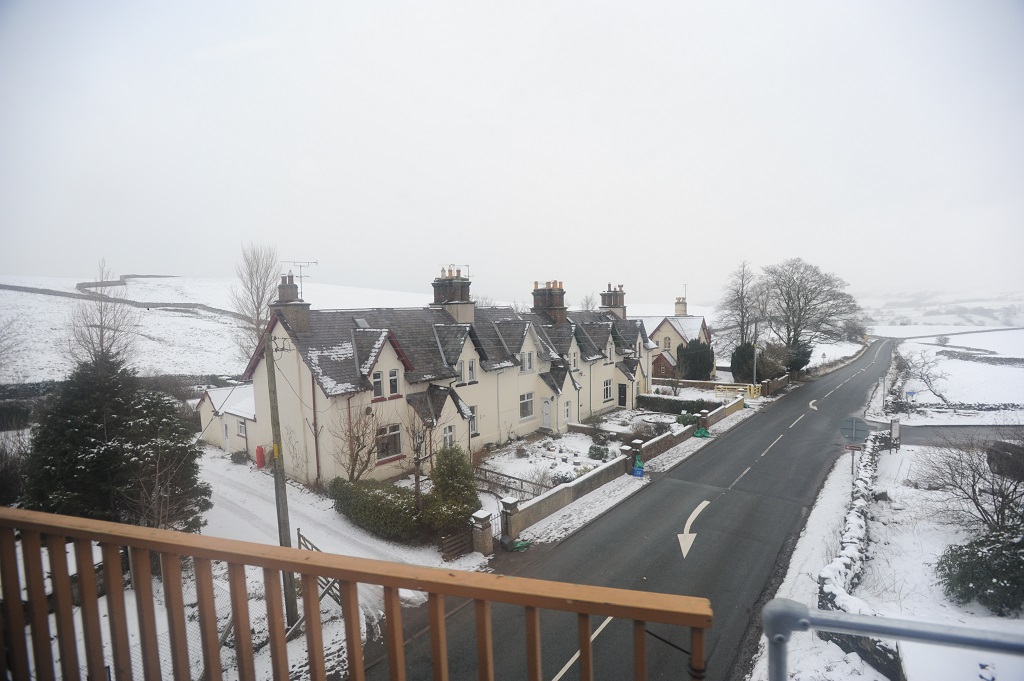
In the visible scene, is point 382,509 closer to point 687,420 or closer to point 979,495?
point 979,495

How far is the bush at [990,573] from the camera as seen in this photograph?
10.6m

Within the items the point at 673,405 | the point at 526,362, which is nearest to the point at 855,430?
the point at 526,362

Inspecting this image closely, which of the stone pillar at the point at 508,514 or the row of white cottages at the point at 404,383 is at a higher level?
the row of white cottages at the point at 404,383

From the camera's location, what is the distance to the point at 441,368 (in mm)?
23875

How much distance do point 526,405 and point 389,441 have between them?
981 cm

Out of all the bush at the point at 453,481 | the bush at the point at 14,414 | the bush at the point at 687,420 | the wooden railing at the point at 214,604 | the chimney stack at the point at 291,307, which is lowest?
the bush at the point at 687,420

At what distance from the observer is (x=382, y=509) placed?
15789 millimetres

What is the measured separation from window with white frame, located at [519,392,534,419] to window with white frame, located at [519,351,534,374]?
1407 mm

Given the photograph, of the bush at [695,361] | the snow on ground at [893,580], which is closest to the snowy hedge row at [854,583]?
the snow on ground at [893,580]

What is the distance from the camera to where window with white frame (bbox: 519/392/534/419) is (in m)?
28.8

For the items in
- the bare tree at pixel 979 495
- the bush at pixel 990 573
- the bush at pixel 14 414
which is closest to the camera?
the bush at pixel 990 573

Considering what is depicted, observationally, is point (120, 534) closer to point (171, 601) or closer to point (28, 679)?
point (171, 601)

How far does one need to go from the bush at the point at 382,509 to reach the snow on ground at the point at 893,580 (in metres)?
9.90

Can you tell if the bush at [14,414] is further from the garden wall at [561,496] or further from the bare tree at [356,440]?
the garden wall at [561,496]
